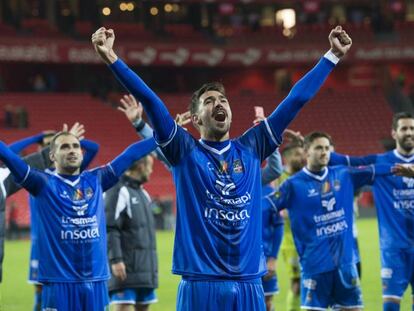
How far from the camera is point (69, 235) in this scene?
7773mm

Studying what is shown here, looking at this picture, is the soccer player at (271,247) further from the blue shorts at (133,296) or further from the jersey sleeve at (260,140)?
the jersey sleeve at (260,140)

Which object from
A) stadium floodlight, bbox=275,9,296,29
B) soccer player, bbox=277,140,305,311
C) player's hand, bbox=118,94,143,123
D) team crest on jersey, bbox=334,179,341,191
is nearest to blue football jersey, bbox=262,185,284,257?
soccer player, bbox=277,140,305,311

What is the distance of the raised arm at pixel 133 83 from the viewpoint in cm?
529

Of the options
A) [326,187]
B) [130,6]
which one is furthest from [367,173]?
[130,6]

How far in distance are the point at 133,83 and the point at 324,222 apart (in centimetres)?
419

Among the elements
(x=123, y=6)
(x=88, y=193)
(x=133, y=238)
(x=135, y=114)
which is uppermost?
(x=123, y=6)

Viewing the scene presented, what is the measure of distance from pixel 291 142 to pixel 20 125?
25.2 m

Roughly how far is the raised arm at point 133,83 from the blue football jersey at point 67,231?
2.61 metres

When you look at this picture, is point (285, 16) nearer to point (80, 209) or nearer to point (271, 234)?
point (271, 234)

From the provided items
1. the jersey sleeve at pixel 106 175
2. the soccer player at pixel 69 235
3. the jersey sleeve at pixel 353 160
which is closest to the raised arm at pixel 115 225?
the soccer player at pixel 69 235

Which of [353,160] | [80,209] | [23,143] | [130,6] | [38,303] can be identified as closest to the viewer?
[80,209]

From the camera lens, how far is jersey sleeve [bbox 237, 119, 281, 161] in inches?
225

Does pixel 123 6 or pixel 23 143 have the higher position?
pixel 123 6

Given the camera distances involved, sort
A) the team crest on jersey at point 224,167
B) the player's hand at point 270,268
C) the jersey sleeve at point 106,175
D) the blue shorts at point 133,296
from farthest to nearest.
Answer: the player's hand at point 270,268
the blue shorts at point 133,296
the jersey sleeve at point 106,175
the team crest on jersey at point 224,167
